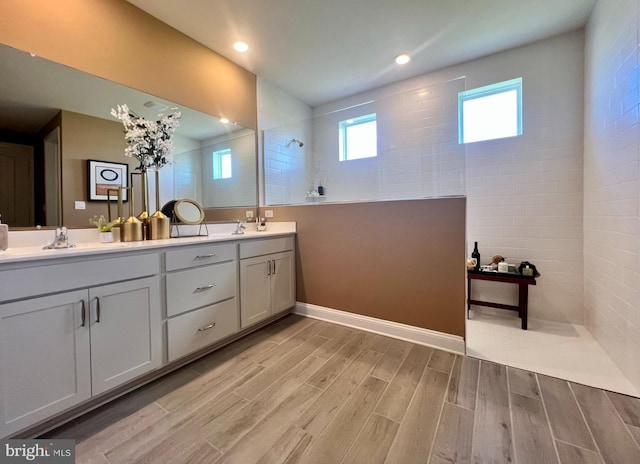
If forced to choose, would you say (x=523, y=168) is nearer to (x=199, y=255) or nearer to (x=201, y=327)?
(x=199, y=255)

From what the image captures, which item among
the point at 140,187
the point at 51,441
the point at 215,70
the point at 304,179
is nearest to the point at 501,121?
the point at 304,179

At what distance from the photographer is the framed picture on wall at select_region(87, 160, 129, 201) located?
1.75 metres

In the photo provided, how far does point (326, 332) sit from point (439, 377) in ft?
3.18

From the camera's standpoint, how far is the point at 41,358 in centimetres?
118

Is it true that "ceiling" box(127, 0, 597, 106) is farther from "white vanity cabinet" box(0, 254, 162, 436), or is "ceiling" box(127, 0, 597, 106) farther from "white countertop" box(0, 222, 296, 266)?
"white vanity cabinet" box(0, 254, 162, 436)

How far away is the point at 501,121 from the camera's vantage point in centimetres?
270

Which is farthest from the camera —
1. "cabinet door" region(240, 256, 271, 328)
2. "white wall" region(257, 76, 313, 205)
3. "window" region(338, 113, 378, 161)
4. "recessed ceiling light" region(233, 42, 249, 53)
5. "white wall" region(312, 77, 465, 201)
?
"window" region(338, 113, 378, 161)

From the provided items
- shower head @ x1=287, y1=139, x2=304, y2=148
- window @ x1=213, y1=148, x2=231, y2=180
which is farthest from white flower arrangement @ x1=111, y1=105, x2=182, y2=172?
shower head @ x1=287, y1=139, x2=304, y2=148

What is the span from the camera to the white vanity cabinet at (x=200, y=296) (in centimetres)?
168

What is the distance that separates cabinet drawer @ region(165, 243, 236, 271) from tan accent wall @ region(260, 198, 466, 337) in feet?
2.89

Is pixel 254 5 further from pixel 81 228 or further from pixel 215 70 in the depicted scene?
pixel 81 228

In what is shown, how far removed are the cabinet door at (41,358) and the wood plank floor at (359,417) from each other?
20 centimetres

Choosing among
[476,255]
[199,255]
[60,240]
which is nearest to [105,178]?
[60,240]

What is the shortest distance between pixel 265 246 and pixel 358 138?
1936mm
